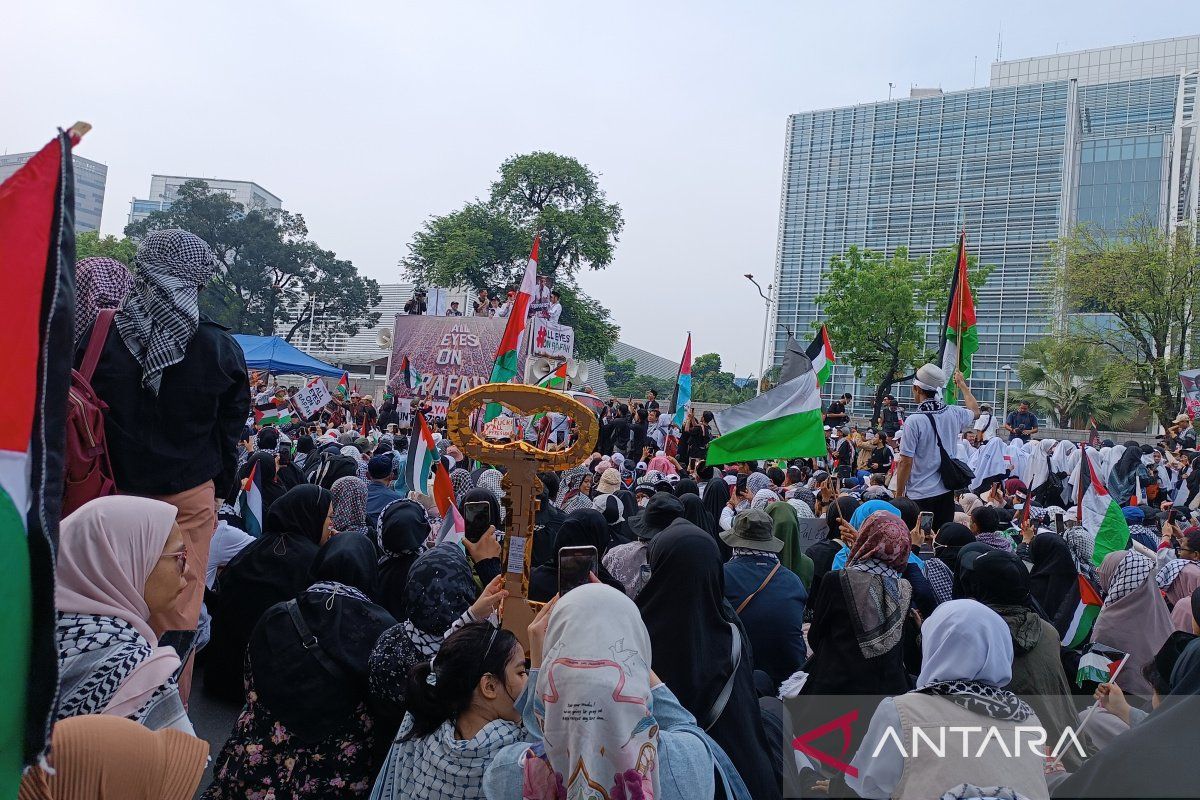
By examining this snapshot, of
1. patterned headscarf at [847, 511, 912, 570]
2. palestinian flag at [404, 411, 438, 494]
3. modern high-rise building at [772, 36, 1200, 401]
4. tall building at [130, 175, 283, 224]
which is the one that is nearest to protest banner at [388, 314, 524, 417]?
palestinian flag at [404, 411, 438, 494]

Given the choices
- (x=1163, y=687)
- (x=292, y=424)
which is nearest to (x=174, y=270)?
(x=1163, y=687)

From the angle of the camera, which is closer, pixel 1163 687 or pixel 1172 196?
pixel 1163 687

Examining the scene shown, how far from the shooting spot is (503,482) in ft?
12.3

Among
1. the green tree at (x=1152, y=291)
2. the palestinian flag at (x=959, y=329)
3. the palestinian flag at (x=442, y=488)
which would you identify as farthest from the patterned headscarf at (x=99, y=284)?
the green tree at (x=1152, y=291)

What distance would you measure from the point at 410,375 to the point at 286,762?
51.9ft

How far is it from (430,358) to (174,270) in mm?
15553

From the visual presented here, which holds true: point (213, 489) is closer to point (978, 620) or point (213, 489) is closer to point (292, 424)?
point (978, 620)

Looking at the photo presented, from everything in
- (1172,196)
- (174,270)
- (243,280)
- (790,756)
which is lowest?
(790,756)

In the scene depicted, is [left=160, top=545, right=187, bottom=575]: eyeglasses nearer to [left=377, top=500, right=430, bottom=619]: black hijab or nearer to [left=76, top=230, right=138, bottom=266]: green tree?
[left=377, top=500, right=430, bottom=619]: black hijab

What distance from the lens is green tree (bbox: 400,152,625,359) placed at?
4359 centimetres

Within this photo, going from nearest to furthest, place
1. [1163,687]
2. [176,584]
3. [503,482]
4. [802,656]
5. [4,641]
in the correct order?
[4,641] → [176,584] → [1163,687] → [503,482] → [802,656]

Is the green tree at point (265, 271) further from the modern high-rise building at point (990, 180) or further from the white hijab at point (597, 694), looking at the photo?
the white hijab at point (597, 694)

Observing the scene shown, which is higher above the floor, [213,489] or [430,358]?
[430,358]

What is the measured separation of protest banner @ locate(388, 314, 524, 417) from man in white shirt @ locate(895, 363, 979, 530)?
1190cm
